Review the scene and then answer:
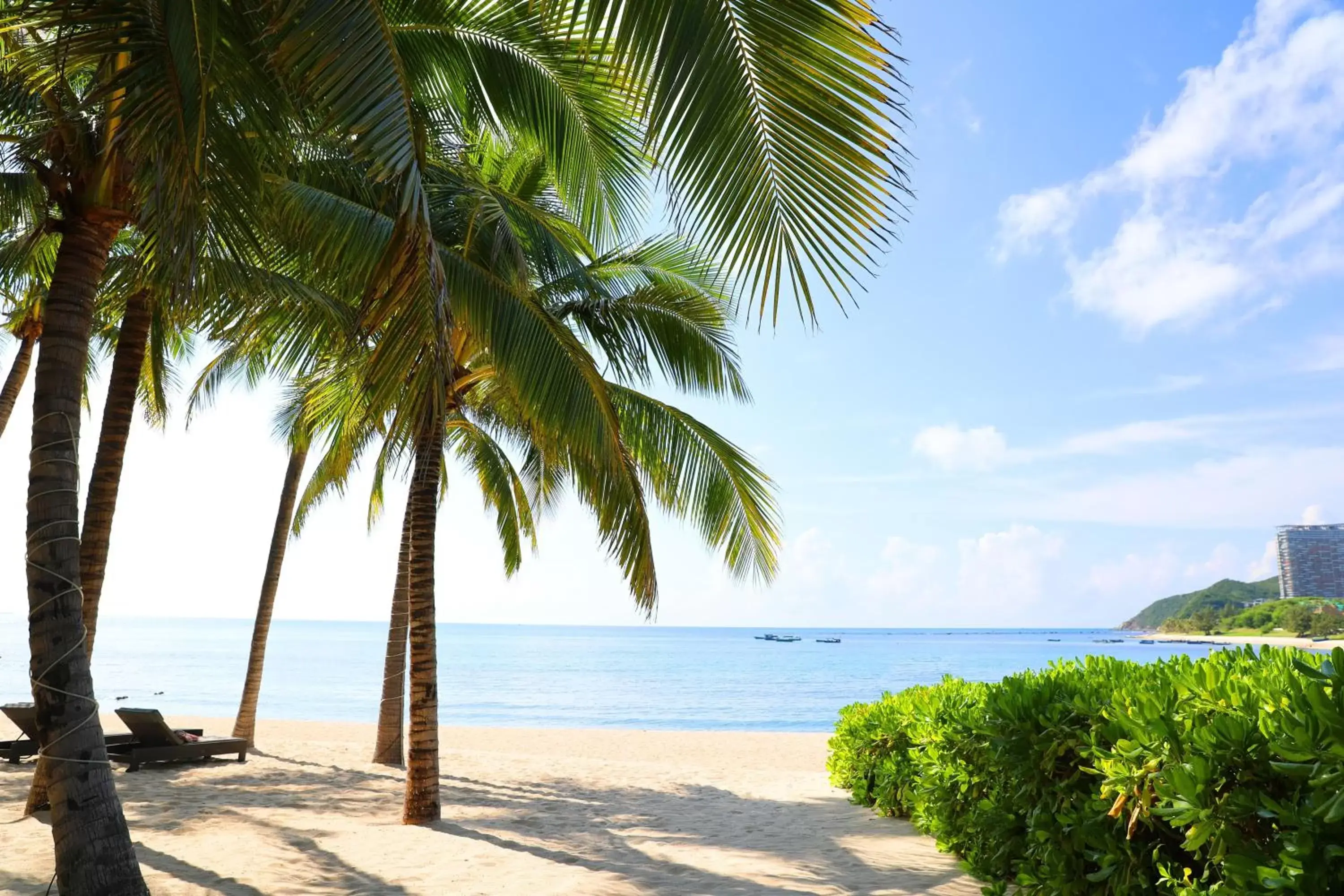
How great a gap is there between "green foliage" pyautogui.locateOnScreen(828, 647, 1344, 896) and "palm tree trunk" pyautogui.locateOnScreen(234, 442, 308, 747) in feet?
34.8

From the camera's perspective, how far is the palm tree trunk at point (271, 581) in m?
12.6

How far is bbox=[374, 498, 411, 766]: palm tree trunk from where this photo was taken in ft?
35.2

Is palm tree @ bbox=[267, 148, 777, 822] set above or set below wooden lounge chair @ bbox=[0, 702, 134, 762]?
above

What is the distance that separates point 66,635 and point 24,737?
9.33 meters

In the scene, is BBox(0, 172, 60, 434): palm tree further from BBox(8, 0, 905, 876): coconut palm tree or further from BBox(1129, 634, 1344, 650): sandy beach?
BBox(1129, 634, 1344, 650): sandy beach

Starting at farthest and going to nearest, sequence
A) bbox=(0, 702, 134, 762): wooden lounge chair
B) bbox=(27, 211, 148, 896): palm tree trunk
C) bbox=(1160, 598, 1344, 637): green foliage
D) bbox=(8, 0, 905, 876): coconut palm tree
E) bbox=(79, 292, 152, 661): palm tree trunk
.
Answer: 1. bbox=(1160, 598, 1344, 637): green foliage
2. bbox=(0, 702, 134, 762): wooden lounge chair
3. bbox=(79, 292, 152, 661): palm tree trunk
4. bbox=(27, 211, 148, 896): palm tree trunk
5. bbox=(8, 0, 905, 876): coconut palm tree

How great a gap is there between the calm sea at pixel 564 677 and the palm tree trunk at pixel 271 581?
38.1ft

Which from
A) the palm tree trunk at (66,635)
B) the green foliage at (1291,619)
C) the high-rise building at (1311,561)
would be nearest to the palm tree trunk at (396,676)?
the palm tree trunk at (66,635)

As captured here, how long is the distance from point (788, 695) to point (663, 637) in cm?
8987

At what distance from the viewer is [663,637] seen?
130m

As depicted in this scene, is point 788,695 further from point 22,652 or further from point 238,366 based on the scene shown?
point 22,652

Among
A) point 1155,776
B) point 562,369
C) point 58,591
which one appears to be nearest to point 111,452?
point 58,591

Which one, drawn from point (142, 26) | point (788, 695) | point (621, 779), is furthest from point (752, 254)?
point (788, 695)

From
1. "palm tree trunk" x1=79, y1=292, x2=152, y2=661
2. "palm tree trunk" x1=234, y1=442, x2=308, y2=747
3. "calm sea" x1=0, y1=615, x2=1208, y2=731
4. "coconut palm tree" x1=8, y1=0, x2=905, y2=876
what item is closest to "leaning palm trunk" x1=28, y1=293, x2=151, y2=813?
"palm tree trunk" x1=79, y1=292, x2=152, y2=661
